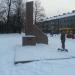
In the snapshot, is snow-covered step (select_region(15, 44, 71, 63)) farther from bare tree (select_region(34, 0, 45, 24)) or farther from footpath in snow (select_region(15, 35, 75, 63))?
bare tree (select_region(34, 0, 45, 24))

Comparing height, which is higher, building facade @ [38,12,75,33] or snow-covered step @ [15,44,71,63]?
building facade @ [38,12,75,33]

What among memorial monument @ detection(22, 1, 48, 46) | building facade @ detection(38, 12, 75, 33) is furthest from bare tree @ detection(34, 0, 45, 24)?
memorial monument @ detection(22, 1, 48, 46)

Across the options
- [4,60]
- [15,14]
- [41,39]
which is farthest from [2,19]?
[4,60]

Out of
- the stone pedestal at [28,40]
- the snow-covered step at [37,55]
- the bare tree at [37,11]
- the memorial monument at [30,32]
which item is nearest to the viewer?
the snow-covered step at [37,55]

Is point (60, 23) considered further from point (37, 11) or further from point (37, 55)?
point (37, 55)

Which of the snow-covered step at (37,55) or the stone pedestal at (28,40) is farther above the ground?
the stone pedestal at (28,40)

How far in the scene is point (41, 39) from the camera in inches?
926

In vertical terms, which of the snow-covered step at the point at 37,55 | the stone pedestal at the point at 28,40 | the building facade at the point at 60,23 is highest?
the building facade at the point at 60,23

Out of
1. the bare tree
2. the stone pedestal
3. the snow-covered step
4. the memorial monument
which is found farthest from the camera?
the bare tree

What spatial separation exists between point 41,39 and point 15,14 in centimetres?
4317

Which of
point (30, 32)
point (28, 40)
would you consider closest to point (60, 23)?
point (30, 32)

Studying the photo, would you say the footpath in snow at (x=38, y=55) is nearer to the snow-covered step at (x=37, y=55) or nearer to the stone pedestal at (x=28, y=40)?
the snow-covered step at (x=37, y=55)

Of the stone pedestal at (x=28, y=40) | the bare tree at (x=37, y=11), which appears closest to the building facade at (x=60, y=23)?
the bare tree at (x=37, y=11)

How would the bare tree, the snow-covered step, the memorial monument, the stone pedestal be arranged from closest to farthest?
the snow-covered step, the stone pedestal, the memorial monument, the bare tree
